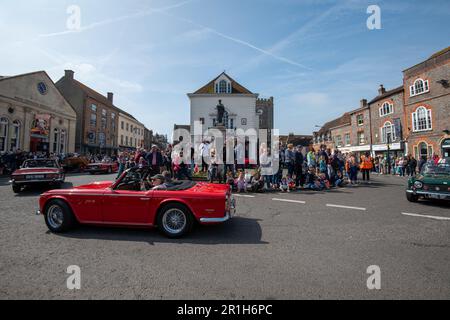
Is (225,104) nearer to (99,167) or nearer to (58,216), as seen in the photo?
(99,167)

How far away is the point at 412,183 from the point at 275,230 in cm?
590

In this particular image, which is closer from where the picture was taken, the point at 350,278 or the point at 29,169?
the point at 350,278

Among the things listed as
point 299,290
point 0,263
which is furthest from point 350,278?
point 0,263

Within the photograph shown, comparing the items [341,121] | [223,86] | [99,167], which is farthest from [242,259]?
[341,121]

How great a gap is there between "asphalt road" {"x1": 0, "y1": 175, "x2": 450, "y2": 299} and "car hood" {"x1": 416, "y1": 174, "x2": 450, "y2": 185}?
1.70 m

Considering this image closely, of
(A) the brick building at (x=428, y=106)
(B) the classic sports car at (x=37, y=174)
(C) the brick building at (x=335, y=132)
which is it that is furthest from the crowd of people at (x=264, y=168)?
(C) the brick building at (x=335, y=132)

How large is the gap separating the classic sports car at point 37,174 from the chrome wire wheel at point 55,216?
20.5 ft

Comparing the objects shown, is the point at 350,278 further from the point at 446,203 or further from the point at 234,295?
the point at 446,203

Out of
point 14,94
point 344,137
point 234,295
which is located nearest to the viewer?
point 234,295

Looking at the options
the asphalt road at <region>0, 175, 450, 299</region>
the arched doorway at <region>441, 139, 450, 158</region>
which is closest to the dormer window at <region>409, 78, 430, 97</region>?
the arched doorway at <region>441, 139, 450, 158</region>

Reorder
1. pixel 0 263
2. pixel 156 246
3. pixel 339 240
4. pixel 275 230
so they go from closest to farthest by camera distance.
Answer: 1. pixel 0 263
2. pixel 156 246
3. pixel 339 240
4. pixel 275 230

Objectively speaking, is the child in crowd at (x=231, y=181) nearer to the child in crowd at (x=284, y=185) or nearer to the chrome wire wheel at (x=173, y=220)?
the child in crowd at (x=284, y=185)

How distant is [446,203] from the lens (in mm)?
7531

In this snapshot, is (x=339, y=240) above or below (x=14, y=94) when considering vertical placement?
below
